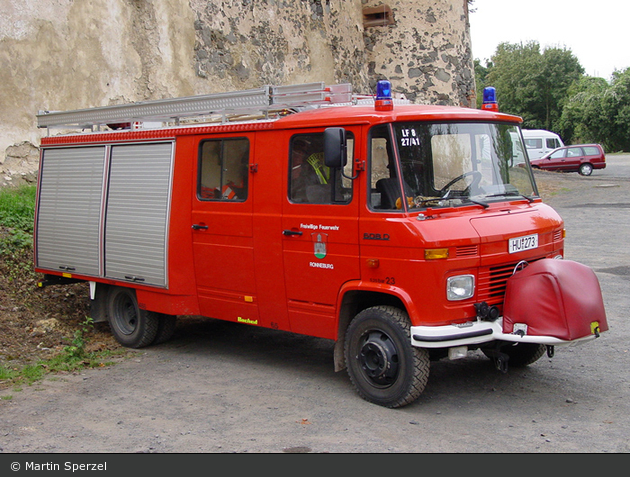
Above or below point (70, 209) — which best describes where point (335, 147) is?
above

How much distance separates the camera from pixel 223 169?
7016 mm

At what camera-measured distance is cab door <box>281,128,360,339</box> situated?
5918mm

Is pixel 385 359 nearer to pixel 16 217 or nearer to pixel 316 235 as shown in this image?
pixel 316 235

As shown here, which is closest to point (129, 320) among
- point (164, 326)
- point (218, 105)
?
point (164, 326)

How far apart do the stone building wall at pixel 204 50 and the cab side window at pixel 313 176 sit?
6.59 meters

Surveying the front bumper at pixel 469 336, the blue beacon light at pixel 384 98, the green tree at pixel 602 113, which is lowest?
the front bumper at pixel 469 336

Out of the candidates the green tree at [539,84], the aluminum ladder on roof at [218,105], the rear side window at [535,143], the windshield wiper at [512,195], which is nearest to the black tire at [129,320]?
the aluminum ladder on roof at [218,105]

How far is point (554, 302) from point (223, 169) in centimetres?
352

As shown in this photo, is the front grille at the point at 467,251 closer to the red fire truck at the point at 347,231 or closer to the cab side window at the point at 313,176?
the red fire truck at the point at 347,231

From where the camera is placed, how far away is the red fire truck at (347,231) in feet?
17.7

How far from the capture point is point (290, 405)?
19.2ft

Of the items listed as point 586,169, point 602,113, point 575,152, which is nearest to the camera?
point 586,169

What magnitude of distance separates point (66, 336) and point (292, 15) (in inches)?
446
